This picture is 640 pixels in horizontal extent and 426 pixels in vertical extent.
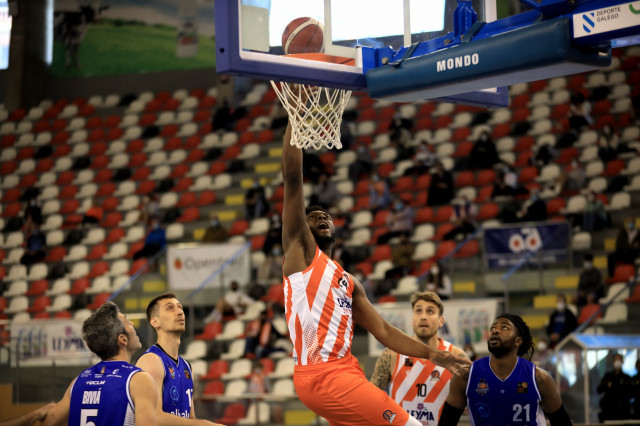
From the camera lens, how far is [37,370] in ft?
42.8

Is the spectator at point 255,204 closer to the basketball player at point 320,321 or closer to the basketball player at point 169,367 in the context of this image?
the basketball player at point 169,367

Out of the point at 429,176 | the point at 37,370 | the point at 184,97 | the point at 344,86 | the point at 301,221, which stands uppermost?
the point at 184,97

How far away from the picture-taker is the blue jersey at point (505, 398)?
256 inches

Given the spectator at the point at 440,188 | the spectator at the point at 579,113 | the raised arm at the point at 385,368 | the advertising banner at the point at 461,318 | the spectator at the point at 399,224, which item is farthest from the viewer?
the spectator at the point at 579,113

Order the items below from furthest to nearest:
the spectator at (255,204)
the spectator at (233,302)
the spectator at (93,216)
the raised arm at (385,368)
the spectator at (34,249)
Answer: the spectator at (93,216) < the spectator at (34,249) < the spectator at (255,204) < the spectator at (233,302) < the raised arm at (385,368)

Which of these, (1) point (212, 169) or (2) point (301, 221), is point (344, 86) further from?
(1) point (212, 169)

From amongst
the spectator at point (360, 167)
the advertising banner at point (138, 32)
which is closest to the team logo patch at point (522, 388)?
the spectator at point (360, 167)

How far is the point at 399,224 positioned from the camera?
17.0m

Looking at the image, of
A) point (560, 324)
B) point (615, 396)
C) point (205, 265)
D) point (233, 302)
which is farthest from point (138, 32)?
point (615, 396)

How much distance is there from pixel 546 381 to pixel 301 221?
2639 mm

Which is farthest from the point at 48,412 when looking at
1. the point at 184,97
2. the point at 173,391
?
the point at 184,97

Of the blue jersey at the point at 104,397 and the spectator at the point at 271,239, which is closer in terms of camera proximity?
the blue jersey at the point at 104,397

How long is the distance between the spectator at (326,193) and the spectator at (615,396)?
8.48 m

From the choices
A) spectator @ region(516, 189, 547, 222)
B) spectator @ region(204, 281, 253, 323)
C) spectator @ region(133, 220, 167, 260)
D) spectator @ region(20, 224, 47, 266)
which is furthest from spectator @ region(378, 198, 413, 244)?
spectator @ region(20, 224, 47, 266)
